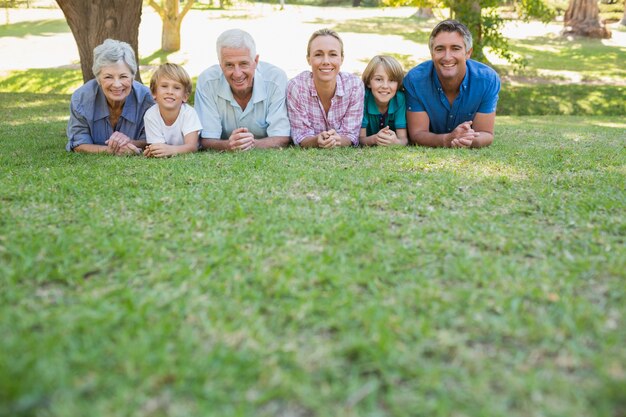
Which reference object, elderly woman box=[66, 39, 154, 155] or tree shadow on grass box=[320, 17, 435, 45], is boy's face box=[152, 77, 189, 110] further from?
tree shadow on grass box=[320, 17, 435, 45]

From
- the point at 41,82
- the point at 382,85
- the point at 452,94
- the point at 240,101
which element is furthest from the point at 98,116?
the point at 41,82

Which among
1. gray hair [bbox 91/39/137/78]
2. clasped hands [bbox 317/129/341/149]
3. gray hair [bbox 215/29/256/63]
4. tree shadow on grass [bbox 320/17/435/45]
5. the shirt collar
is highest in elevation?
tree shadow on grass [bbox 320/17/435/45]

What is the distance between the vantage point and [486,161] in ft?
15.7

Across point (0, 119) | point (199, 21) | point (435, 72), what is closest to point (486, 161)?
point (435, 72)

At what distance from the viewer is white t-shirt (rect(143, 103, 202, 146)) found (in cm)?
512

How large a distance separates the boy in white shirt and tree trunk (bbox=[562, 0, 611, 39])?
28.3m

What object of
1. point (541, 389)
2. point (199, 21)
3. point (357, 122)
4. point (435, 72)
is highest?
point (199, 21)

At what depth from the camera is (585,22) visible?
2883 centimetres

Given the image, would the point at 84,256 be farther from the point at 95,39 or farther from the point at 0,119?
the point at 0,119

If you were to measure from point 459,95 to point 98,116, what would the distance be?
3315 mm

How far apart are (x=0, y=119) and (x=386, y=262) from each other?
766 cm

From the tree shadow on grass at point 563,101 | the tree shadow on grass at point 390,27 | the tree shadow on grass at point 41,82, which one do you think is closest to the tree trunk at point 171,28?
the tree shadow on grass at point 41,82

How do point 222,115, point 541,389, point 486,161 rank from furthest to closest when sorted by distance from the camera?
point 222,115, point 486,161, point 541,389

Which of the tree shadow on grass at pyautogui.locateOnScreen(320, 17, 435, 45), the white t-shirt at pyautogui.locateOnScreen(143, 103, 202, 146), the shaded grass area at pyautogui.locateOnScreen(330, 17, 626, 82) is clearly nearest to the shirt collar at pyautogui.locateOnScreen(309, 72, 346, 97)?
the white t-shirt at pyautogui.locateOnScreen(143, 103, 202, 146)
